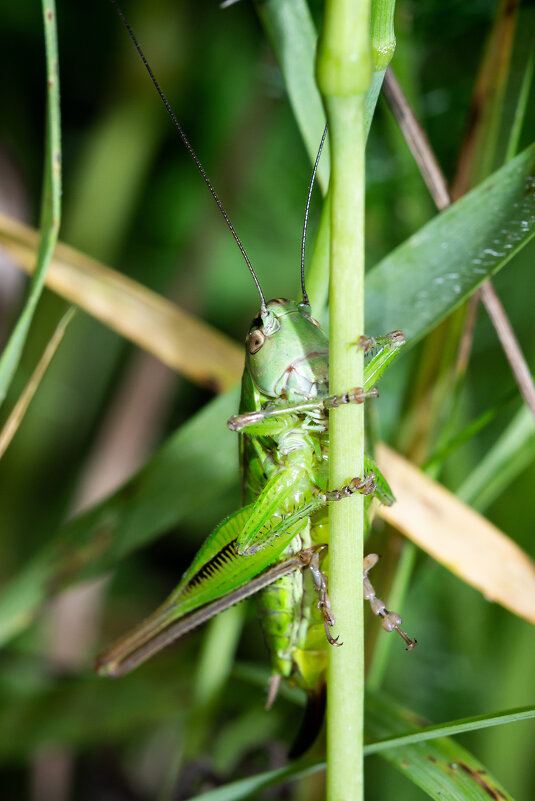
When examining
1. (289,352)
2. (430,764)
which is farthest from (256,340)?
(430,764)

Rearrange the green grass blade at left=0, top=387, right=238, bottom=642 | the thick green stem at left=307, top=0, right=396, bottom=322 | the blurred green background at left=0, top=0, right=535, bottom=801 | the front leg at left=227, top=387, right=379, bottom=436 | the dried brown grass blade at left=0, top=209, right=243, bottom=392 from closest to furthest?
the thick green stem at left=307, top=0, right=396, bottom=322 < the front leg at left=227, top=387, right=379, bottom=436 < the green grass blade at left=0, top=387, right=238, bottom=642 < the dried brown grass blade at left=0, top=209, right=243, bottom=392 < the blurred green background at left=0, top=0, right=535, bottom=801

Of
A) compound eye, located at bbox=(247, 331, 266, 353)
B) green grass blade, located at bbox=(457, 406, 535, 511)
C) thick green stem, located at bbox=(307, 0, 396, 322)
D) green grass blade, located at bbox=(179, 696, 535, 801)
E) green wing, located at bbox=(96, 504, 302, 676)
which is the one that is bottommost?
green grass blade, located at bbox=(179, 696, 535, 801)

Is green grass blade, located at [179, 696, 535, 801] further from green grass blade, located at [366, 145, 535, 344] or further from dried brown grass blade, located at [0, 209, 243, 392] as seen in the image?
dried brown grass blade, located at [0, 209, 243, 392]

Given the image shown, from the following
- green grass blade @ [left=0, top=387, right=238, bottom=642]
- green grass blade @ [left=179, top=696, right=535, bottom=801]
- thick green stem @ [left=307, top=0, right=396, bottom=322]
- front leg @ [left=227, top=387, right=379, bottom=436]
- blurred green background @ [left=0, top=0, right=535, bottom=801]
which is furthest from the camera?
blurred green background @ [left=0, top=0, right=535, bottom=801]

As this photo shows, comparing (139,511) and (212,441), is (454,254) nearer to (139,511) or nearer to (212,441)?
(212,441)

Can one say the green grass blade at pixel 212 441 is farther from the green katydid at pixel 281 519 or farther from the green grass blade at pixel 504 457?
the green grass blade at pixel 504 457

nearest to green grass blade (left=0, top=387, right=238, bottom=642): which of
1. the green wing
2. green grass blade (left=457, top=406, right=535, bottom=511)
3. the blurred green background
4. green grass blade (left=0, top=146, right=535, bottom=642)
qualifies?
green grass blade (left=0, top=146, right=535, bottom=642)

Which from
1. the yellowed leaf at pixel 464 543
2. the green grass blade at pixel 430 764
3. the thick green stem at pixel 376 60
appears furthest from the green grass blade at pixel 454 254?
the green grass blade at pixel 430 764
